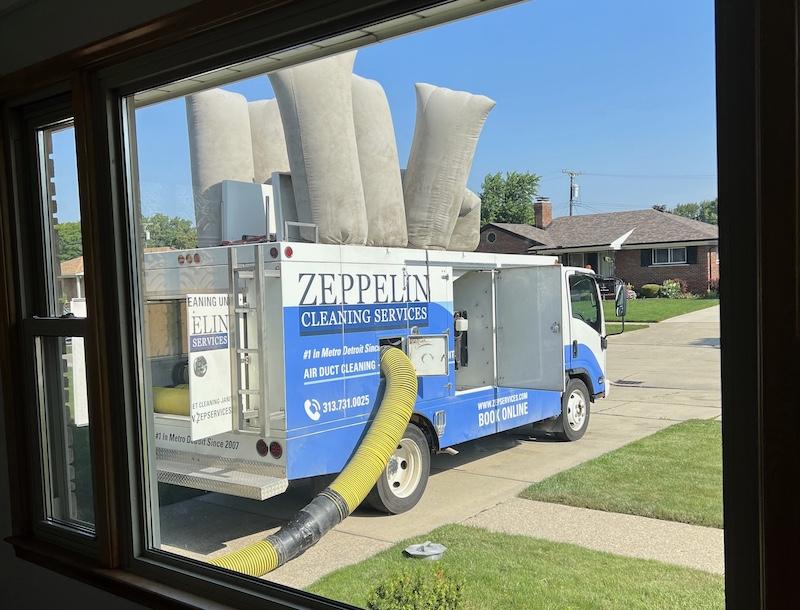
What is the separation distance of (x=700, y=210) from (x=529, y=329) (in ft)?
10.8

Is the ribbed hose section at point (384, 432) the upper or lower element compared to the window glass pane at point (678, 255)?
lower

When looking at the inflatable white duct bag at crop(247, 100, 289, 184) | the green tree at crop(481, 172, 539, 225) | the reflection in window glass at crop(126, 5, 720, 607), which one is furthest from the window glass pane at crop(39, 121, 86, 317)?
the green tree at crop(481, 172, 539, 225)

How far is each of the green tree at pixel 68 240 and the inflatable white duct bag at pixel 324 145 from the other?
1.37 metres

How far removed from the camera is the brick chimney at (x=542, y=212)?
2.36 meters

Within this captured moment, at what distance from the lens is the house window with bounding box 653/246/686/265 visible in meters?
1.66

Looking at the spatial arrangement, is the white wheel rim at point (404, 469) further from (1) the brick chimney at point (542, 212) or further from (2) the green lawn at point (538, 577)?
(1) the brick chimney at point (542, 212)

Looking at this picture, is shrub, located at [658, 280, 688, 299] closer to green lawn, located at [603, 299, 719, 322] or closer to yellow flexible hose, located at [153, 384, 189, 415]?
green lawn, located at [603, 299, 719, 322]

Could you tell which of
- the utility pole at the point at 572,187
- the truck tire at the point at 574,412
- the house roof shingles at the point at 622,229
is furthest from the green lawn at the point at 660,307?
the truck tire at the point at 574,412

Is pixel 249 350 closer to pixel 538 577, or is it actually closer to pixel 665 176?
pixel 538 577

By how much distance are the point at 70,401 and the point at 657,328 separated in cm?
208

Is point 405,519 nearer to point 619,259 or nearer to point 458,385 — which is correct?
point 458,385

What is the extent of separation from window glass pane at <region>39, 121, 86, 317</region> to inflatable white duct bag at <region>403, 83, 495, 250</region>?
167 cm

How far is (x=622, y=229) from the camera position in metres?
2.07

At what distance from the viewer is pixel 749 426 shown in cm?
112
